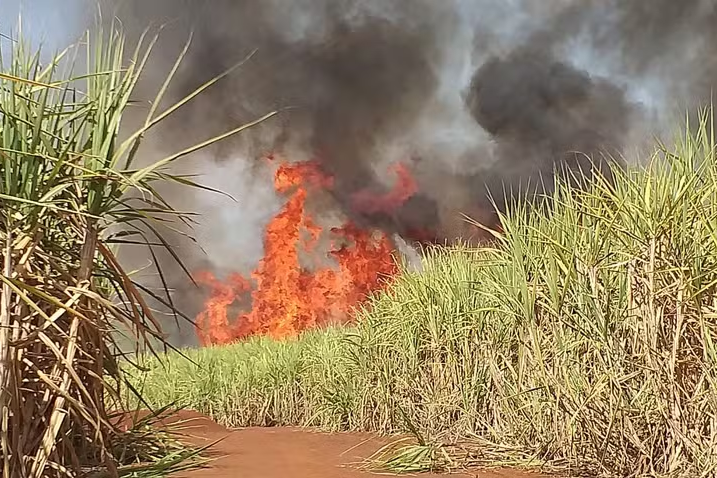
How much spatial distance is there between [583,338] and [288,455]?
6.77 ft

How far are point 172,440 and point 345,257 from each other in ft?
46.2

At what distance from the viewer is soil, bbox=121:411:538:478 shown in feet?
10.5

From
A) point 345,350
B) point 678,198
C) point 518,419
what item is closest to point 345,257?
point 345,350

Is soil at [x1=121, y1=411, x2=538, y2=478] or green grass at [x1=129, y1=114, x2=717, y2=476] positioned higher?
green grass at [x1=129, y1=114, x2=717, y2=476]

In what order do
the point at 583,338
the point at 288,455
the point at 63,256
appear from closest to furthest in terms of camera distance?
1. the point at 63,256
2. the point at 583,338
3. the point at 288,455

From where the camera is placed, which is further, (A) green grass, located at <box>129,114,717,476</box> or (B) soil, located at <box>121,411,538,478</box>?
(B) soil, located at <box>121,411,538,478</box>

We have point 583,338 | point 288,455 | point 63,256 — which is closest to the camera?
point 63,256

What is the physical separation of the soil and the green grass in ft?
1.07

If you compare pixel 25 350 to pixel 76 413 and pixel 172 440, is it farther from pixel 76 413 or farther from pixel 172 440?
pixel 172 440

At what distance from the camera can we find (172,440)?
3432 millimetres

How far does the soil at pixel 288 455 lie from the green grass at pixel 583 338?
1.07 ft

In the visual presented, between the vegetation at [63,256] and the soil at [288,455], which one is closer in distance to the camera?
the vegetation at [63,256]

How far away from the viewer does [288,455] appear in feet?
13.7

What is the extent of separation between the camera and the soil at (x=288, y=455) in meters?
3.20
